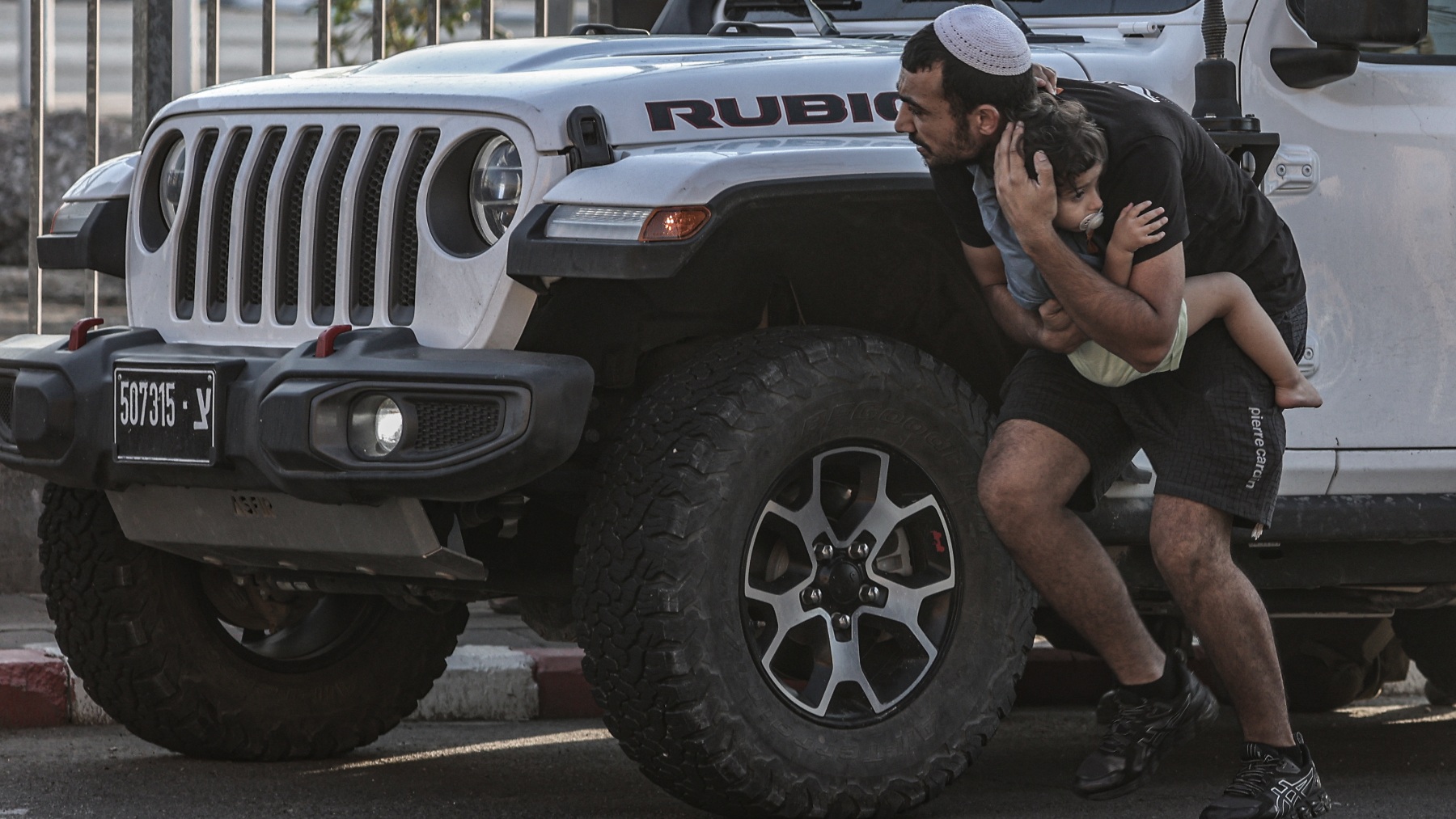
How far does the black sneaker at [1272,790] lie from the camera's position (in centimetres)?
376

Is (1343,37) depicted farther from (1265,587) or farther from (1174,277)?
(1265,587)

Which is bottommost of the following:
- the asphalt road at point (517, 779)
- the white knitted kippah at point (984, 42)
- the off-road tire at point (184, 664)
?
the asphalt road at point (517, 779)

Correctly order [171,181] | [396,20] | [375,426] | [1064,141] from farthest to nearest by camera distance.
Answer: [396,20] < [171,181] < [375,426] < [1064,141]

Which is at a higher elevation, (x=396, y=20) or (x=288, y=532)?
(x=396, y=20)

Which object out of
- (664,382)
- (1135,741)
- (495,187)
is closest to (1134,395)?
(1135,741)

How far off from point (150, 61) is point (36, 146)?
44 cm

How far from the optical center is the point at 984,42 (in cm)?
363

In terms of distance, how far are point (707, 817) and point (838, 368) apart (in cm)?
95

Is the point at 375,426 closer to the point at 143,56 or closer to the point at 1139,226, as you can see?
the point at 1139,226

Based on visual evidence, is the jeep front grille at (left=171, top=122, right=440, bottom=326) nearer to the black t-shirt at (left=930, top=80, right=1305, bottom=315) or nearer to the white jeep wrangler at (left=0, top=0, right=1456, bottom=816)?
the white jeep wrangler at (left=0, top=0, right=1456, bottom=816)

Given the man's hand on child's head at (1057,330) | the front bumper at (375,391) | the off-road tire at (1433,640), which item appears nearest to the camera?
the front bumper at (375,391)

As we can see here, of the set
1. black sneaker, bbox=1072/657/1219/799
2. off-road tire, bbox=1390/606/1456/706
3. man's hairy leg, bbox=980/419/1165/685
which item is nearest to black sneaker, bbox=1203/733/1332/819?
black sneaker, bbox=1072/657/1219/799

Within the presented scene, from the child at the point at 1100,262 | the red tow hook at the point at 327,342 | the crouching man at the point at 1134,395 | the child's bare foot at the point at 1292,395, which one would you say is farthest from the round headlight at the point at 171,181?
the child's bare foot at the point at 1292,395

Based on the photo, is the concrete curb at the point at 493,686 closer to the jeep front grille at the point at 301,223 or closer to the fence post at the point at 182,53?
the jeep front grille at the point at 301,223
